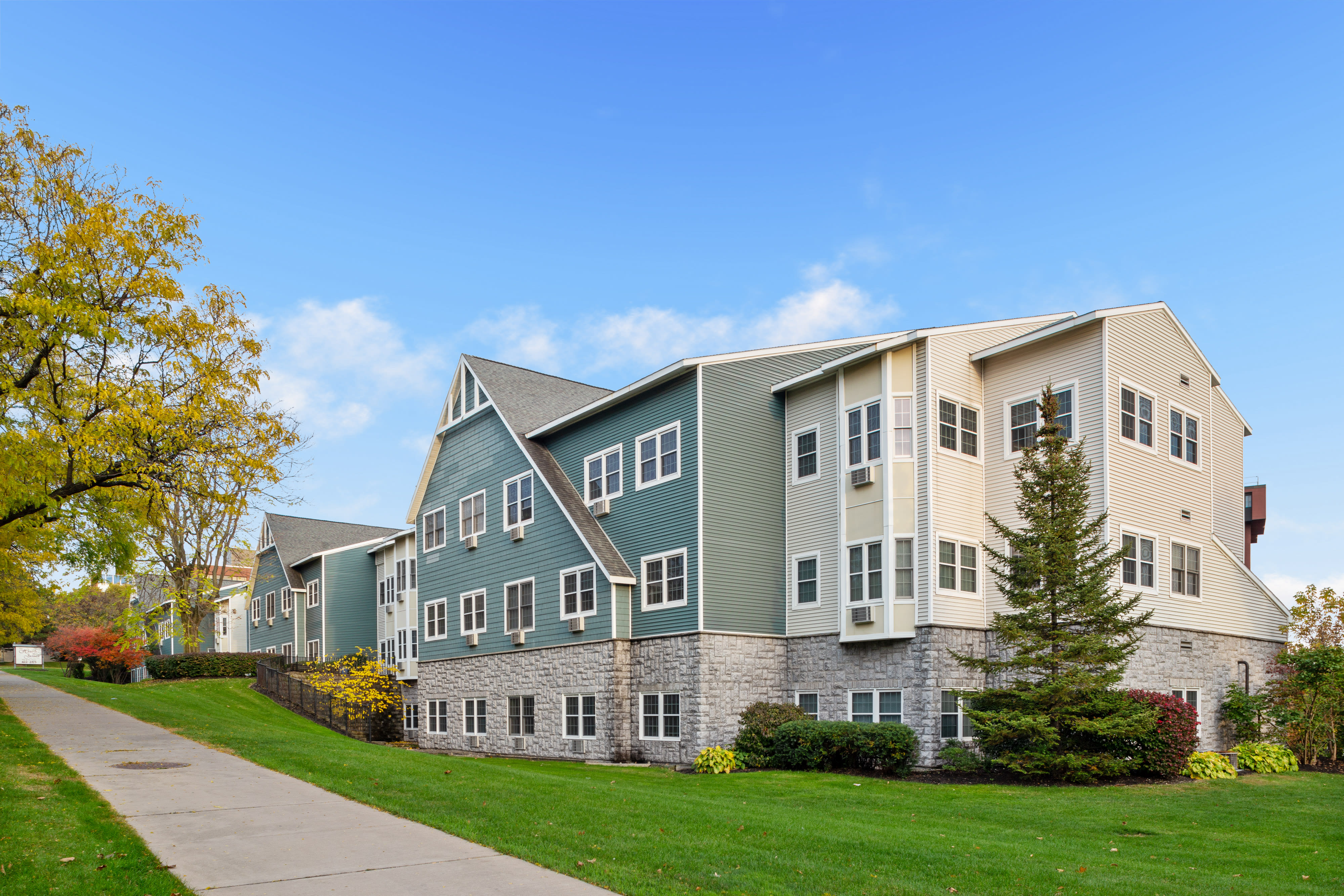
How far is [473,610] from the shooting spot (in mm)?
32344

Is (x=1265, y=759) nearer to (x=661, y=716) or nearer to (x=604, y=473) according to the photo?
(x=661, y=716)

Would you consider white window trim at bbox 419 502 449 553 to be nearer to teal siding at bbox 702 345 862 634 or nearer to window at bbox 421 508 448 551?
window at bbox 421 508 448 551

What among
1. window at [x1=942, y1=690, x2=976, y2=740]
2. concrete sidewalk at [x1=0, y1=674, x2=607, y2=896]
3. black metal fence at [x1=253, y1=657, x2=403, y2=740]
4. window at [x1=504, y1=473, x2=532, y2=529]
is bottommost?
black metal fence at [x1=253, y1=657, x2=403, y2=740]

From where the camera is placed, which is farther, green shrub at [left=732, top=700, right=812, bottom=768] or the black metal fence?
the black metal fence

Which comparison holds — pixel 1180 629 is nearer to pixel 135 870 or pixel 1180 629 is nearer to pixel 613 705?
pixel 613 705

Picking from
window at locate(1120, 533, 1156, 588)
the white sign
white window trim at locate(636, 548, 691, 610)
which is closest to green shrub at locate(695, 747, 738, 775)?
white window trim at locate(636, 548, 691, 610)

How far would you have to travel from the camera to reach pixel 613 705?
25.0 metres

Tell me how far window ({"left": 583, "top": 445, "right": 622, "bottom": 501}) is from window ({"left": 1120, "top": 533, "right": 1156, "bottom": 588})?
1250 cm

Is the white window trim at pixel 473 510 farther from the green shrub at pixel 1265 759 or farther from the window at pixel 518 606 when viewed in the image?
the green shrub at pixel 1265 759

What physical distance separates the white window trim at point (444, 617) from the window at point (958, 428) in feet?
57.0

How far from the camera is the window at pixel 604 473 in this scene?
27406 millimetres

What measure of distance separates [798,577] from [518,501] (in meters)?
9.34

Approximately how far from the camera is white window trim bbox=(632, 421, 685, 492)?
24891mm

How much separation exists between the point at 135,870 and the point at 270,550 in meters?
48.3
